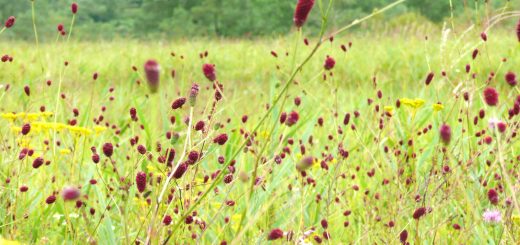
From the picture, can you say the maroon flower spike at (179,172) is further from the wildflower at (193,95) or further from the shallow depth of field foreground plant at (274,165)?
the wildflower at (193,95)

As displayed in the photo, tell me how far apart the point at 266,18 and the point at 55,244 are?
91.5 feet

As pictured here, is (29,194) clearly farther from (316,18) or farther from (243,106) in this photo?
(316,18)

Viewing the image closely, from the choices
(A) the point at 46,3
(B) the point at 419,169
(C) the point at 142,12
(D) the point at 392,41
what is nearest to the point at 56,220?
(B) the point at 419,169

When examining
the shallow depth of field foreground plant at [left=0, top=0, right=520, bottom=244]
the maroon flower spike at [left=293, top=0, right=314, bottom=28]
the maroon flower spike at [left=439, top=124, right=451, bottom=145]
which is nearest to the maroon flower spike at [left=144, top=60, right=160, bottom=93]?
the shallow depth of field foreground plant at [left=0, top=0, right=520, bottom=244]

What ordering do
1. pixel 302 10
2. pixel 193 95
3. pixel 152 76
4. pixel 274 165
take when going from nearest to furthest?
pixel 152 76
pixel 302 10
pixel 193 95
pixel 274 165

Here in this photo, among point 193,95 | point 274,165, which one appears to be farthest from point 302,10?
point 274,165

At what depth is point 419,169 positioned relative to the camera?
2262mm

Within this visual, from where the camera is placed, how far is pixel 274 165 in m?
2.07

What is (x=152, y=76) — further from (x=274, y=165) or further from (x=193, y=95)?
(x=274, y=165)

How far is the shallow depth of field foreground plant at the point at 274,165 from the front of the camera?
117 cm

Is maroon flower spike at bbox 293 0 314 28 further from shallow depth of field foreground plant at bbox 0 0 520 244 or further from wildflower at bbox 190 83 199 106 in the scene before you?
wildflower at bbox 190 83 199 106

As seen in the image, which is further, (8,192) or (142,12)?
(142,12)

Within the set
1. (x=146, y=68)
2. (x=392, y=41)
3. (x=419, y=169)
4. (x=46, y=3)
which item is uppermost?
(x=146, y=68)

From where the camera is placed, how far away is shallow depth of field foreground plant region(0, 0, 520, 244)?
1.17m
